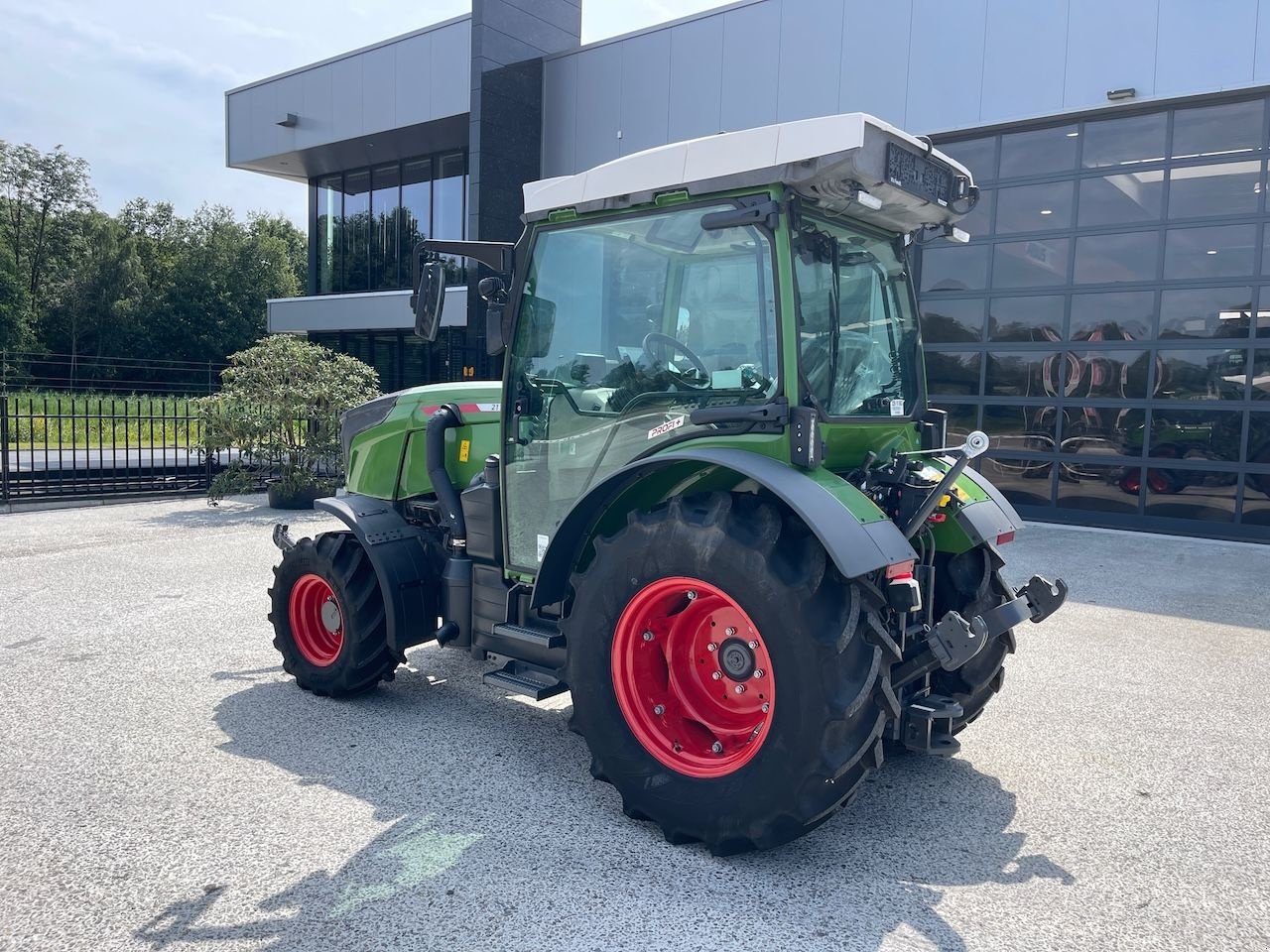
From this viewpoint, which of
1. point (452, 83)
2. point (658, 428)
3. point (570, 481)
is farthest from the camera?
point (452, 83)

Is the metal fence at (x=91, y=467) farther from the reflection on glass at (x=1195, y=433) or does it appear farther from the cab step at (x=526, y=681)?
the reflection on glass at (x=1195, y=433)

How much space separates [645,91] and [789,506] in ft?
39.0

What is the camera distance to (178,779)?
11.8 feet

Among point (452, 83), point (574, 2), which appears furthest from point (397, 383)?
point (574, 2)

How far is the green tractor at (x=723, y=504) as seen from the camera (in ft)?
9.61

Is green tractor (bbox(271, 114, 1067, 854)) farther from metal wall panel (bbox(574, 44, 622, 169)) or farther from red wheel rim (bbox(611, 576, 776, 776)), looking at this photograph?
metal wall panel (bbox(574, 44, 622, 169))

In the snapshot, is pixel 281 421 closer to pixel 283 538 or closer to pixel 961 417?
pixel 283 538

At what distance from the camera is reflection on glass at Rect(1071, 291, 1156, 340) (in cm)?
1042

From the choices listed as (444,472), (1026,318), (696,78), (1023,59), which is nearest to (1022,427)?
(1026,318)

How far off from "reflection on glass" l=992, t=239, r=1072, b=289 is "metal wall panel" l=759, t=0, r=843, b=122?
2744mm

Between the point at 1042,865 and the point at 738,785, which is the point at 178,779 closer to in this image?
the point at 738,785

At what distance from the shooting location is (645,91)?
13.5 meters

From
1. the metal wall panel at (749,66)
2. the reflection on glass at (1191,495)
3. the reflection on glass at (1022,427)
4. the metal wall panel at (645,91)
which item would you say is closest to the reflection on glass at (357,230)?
the metal wall panel at (645,91)

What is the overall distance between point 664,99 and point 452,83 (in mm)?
4096
